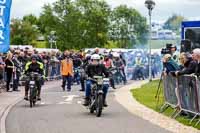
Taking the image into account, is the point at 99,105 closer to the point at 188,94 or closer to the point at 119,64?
the point at 188,94

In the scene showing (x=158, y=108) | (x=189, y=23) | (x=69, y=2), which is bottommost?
(x=158, y=108)

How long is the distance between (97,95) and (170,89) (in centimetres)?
217

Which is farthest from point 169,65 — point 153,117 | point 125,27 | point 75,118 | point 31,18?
point 31,18

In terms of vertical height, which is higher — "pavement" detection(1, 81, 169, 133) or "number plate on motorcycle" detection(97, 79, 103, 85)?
"number plate on motorcycle" detection(97, 79, 103, 85)

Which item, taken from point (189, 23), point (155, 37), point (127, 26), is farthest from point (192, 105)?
point (127, 26)

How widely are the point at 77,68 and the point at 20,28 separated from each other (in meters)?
67.1

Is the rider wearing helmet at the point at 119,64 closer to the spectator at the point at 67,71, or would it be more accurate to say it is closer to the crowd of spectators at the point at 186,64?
the spectator at the point at 67,71

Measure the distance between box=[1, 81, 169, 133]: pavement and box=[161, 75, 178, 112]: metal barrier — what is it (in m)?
1.17

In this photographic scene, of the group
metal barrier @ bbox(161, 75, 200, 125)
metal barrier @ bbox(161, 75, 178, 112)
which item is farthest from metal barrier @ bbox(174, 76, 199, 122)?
metal barrier @ bbox(161, 75, 178, 112)

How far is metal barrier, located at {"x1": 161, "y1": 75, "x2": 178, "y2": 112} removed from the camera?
17133 millimetres

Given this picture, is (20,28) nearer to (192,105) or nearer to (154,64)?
(154,64)

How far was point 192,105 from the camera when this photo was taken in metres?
15.3

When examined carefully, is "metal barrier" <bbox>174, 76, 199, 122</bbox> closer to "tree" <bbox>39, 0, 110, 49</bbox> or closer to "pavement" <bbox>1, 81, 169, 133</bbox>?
"pavement" <bbox>1, 81, 169, 133</bbox>

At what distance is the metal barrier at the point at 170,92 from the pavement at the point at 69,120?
3.85ft
